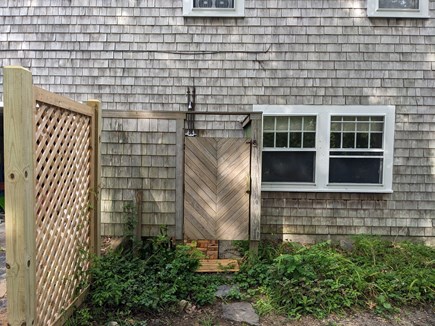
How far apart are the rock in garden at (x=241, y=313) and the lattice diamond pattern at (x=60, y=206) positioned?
136cm

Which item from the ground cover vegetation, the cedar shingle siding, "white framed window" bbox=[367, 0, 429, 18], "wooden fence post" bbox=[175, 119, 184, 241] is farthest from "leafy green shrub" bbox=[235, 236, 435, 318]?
"white framed window" bbox=[367, 0, 429, 18]

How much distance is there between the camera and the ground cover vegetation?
276cm

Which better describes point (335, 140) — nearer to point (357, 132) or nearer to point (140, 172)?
point (357, 132)

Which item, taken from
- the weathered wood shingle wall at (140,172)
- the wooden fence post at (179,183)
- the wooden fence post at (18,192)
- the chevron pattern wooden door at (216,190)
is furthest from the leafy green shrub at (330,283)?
the wooden fence post at (18,192)

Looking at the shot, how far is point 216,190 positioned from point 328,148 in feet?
6.46

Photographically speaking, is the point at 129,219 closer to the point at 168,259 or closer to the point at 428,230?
the point at 168,259

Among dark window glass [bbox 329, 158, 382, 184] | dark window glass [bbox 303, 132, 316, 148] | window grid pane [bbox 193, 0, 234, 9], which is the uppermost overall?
window grid pane [bbox 193, 0, 234, 9]

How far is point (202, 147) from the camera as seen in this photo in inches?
150

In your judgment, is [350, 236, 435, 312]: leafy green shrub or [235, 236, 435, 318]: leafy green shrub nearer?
[235, 236, 435, 318]: leafy green shrub

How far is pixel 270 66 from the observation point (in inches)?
184

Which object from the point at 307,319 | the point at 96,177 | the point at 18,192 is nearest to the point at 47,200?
the point at 18,192

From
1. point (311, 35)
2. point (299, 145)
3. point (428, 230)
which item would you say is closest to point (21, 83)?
point (299, 145)

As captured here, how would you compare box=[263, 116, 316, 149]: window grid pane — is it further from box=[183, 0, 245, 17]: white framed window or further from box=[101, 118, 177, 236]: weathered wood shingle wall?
box=[183, 0, 245, 17]: white framed window

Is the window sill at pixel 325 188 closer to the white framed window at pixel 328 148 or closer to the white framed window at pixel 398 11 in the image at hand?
the white framed window at pixel 328 148
